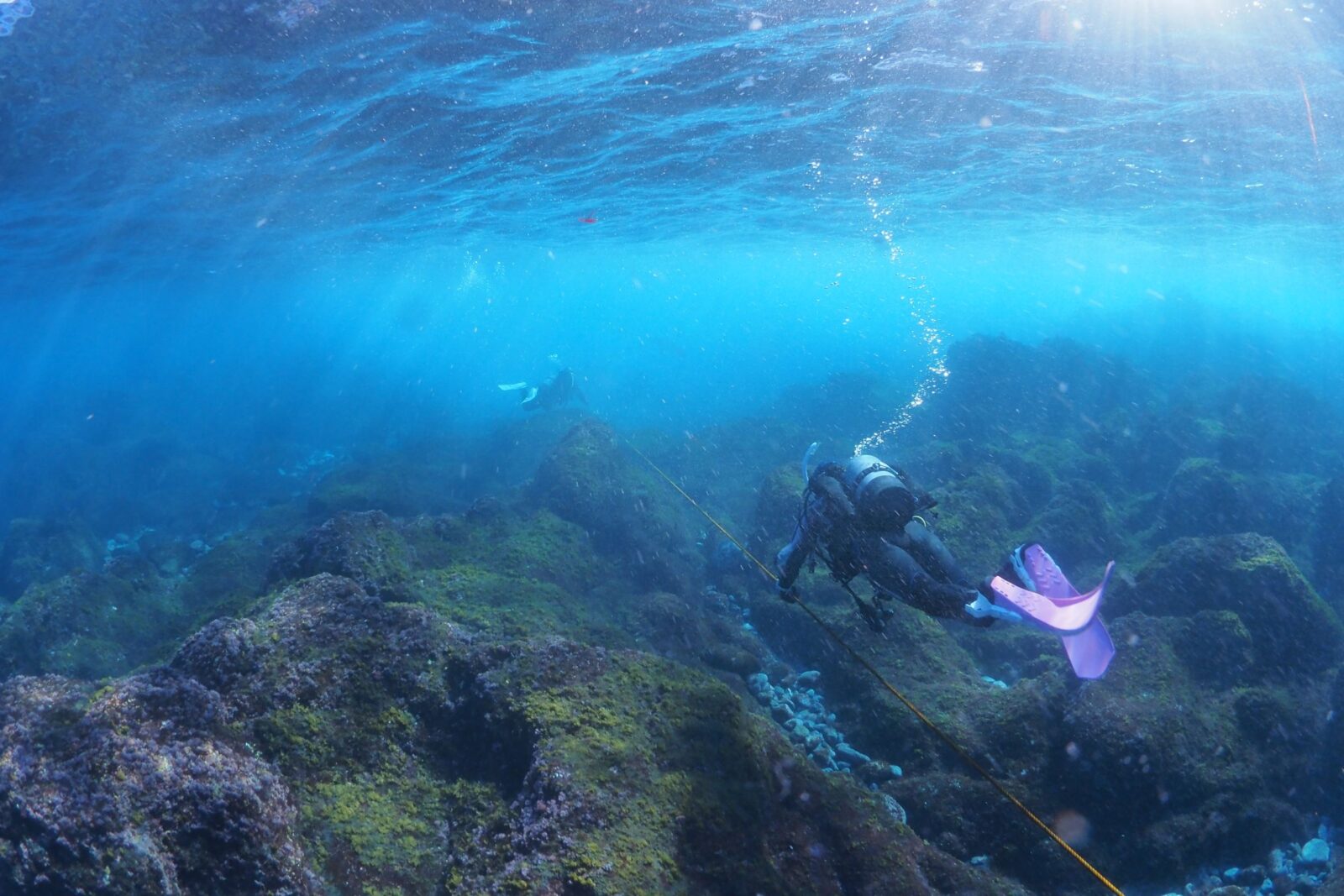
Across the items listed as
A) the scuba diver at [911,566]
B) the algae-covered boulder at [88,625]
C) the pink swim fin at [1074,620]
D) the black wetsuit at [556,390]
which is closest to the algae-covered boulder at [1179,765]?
the scuba diver at [911,566]

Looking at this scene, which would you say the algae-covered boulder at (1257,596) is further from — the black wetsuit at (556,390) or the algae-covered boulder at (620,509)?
the black wetsuit at (556,390)

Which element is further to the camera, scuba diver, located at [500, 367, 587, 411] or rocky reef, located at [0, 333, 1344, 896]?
scuba diver, located at [500, 367, 587, 411]

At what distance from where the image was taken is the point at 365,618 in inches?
204

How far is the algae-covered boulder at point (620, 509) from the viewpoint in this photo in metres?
12.2

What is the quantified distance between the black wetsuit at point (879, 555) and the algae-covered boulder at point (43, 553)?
21.5m

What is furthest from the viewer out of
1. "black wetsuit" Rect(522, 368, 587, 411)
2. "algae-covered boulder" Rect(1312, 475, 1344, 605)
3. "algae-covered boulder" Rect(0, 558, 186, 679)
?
"black wetsuit" Rect(522, 368, 587, 411)

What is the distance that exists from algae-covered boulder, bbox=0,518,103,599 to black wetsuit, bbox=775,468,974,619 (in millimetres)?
21541

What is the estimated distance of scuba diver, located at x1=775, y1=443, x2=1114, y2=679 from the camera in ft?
15.3

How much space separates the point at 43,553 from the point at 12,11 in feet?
52.1

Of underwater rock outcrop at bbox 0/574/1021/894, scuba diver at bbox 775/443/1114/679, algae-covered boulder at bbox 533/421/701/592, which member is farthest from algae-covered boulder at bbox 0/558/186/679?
scuba diver at bbox 775/443/1114/679

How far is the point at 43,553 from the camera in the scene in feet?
60.5

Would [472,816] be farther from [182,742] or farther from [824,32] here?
[824,32]

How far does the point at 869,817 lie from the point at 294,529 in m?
16.1

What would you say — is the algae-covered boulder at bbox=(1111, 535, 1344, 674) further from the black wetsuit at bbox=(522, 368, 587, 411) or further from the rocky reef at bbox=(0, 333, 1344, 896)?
the black wetsuit at bbox=(522, 368, 587, 411)
